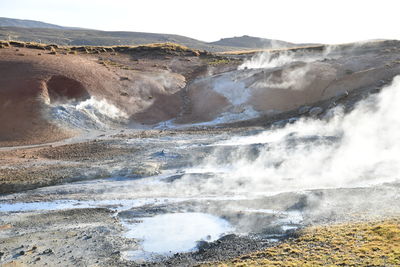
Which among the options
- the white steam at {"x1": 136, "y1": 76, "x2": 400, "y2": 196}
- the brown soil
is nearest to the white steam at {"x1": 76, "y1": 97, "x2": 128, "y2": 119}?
the brown soil

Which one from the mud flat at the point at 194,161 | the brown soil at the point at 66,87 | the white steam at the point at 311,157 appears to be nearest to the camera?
the mud flat at the point at 194,161

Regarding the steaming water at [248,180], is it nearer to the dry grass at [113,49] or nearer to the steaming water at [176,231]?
the steaming water at [176,231]

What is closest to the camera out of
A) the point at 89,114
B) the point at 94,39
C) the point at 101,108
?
the point at 89,114

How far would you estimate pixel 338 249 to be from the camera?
1465cm

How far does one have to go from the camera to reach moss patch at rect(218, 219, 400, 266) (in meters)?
13.7

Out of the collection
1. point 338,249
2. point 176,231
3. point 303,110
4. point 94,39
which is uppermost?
point 94,39

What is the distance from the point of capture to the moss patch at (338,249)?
13.7 meters

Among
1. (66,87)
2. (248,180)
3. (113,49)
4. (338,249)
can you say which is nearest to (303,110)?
(248,180)

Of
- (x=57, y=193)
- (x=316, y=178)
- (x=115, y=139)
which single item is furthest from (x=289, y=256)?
(x=115, y=139)

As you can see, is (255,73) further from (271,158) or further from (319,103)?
(271,158)

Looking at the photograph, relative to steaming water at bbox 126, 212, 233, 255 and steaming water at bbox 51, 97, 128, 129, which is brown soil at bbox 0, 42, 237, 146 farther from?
steaming water at bbox 126, 212, 233, 255

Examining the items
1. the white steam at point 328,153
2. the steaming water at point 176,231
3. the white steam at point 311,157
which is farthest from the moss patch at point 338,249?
the white steam at point 328,153

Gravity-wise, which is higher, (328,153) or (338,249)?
(328,153)

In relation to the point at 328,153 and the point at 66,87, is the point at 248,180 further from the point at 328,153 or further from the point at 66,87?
the point at 66,87
